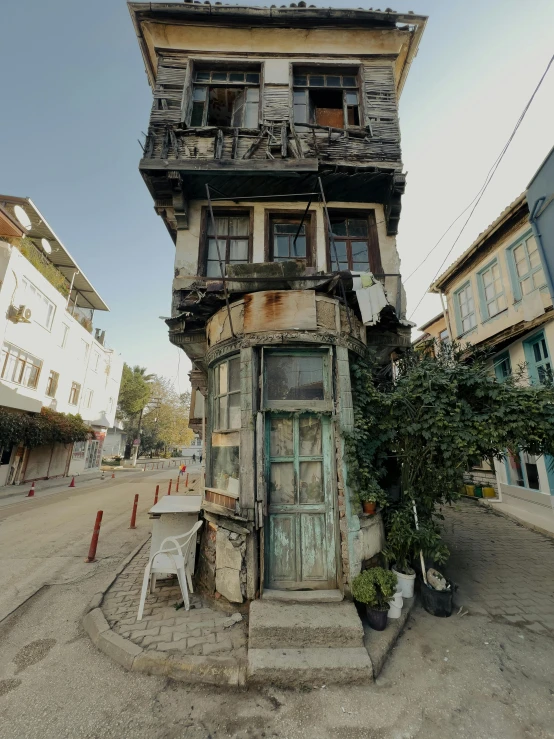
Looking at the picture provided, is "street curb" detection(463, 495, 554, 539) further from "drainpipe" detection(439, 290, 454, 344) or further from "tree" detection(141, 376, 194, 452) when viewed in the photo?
"tree" detection(141, 376, 194, 452)

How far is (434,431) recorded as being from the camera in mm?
4863

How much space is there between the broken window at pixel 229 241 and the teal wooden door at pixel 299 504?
3894mm

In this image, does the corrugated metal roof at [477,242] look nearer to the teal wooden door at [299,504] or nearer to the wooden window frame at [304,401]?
the wooden window frame at [304,401]

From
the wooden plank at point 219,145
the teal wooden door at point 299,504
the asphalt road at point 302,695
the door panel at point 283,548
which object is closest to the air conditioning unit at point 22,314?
the wooden plank at point 219,145

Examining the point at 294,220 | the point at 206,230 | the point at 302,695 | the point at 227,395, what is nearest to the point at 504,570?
the point at 302,695

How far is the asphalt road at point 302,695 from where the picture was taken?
292 centimetres

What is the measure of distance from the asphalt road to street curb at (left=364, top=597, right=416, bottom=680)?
0.31 ft

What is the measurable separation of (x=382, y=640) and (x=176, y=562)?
9.92ft

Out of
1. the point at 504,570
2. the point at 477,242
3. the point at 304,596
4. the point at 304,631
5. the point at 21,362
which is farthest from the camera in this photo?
the point at 21,362

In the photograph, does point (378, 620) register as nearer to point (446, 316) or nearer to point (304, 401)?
point (304, 401)

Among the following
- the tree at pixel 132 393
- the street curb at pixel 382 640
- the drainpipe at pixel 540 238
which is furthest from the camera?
the tree at pixel 132 393

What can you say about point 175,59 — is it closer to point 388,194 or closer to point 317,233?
point 317,233

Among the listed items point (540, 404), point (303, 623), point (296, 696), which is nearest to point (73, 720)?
point (296, 696)

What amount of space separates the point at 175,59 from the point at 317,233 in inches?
234
